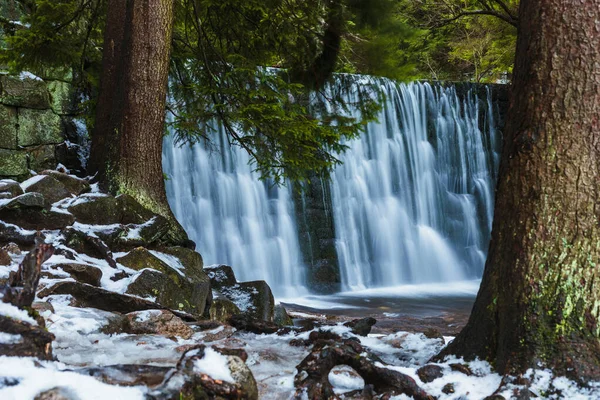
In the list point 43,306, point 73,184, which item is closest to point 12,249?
point 43,306

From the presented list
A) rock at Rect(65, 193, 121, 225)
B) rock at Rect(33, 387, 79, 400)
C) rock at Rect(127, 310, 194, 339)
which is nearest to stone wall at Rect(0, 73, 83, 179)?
Answer: rock at Rect(65, 193, 121, 225)

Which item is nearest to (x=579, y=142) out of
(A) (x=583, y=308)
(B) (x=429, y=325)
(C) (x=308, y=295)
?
(A) (x=583, y=308)

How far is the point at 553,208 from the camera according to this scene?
329 cm

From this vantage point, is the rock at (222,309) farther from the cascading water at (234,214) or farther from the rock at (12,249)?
the cascading water at (234,214)

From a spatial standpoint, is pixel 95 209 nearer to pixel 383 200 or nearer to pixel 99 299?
pixel 99 299

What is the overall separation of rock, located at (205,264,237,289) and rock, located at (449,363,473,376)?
4.55 meters

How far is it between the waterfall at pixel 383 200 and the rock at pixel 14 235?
22.3ft

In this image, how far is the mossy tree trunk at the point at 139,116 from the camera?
22.5 ft

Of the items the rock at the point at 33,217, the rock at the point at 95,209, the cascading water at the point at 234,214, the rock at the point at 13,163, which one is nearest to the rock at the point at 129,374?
the rock at the point at 33,217

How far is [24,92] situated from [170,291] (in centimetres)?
501

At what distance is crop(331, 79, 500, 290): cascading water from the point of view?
50.9 ft

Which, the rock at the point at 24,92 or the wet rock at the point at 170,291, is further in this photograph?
the rock at the point at 24,92

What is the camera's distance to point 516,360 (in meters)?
3.20

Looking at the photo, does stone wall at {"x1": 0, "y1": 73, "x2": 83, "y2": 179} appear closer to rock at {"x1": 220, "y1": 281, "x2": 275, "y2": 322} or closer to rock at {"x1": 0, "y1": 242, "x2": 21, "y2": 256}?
rock at {"x1": 220, "y1": 281, "x2": 275, "y2": 322}
